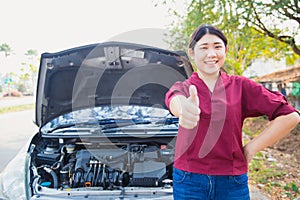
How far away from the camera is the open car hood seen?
9.57 feet

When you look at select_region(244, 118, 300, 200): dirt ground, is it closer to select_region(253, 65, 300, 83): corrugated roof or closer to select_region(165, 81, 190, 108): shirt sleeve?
select_region(165, 81, 190, 108): shirt sleeve

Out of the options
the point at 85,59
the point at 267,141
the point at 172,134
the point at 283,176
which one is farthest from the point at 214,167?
the point at 283,176

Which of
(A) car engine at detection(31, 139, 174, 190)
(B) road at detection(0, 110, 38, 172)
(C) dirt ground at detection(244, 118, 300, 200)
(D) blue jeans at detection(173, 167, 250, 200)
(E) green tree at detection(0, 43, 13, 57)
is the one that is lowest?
(B) road at detection(0, 110, 38, 172)

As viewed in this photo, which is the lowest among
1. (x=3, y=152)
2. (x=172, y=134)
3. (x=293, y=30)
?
(x=3, y=152)

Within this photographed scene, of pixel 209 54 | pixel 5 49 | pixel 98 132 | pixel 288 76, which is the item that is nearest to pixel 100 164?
pixel 98 132

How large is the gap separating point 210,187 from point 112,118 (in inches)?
73.3

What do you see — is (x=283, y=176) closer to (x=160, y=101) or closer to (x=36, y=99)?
(x=160, y=101)

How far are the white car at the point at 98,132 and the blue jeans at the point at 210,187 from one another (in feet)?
2.83

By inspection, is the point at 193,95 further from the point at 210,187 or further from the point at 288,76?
the point at 288,76

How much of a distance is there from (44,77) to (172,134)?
1457 millimetres

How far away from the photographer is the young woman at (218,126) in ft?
5.04

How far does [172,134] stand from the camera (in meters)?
2.91

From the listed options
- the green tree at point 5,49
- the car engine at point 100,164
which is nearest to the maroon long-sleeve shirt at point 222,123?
the car engine at point 100,164

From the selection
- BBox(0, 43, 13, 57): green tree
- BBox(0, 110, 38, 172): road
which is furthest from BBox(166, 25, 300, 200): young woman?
BBox(0, 43, 13, 57): green tree
